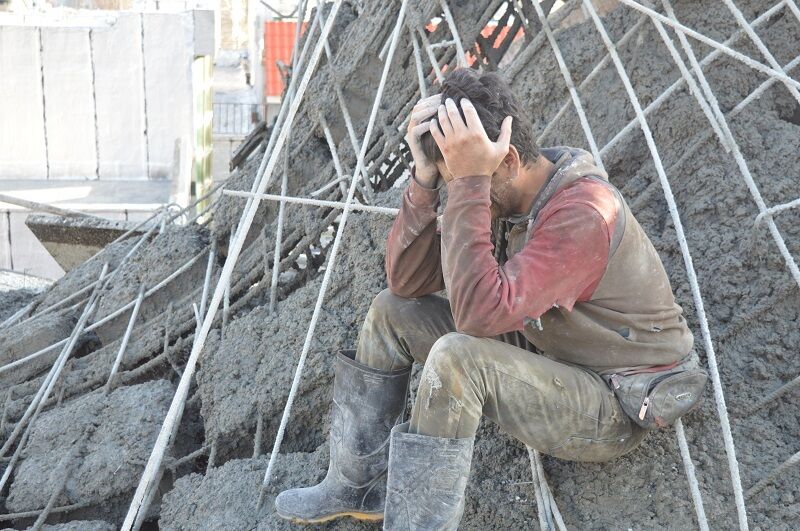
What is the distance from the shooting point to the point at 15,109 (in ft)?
31.4

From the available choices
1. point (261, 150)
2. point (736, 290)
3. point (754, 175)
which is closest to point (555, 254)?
point (736, 290)

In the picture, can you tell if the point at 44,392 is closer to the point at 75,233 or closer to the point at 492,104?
the point at 75,233

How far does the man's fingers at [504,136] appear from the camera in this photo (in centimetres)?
216

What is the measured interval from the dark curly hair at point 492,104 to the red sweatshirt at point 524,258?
0.13 metres

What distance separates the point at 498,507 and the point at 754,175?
1311mm

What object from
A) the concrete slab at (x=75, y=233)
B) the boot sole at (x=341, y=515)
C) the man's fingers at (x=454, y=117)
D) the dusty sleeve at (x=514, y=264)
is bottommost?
the concrete slab at (x=75, y=233)

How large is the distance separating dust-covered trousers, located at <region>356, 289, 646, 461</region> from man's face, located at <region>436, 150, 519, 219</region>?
340 mm

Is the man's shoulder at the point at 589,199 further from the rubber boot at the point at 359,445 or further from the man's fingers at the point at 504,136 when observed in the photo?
the rubber boot at the point at 359,445

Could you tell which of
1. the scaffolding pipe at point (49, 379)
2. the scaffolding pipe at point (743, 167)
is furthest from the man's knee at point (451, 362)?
the scaffolding pipe at point (49, 379)

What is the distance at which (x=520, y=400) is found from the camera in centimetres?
220

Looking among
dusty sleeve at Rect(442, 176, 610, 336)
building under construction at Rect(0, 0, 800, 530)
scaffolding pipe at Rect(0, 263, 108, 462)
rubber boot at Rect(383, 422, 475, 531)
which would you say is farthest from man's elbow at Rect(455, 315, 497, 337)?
scaffolding pipe at Rect(0, 263, 108, 462)

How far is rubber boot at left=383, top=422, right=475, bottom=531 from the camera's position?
2205 mm

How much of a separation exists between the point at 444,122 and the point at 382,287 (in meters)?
1.38

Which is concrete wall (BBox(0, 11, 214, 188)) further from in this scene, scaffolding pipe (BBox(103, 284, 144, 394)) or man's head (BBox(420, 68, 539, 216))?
man's head (BBox(420, 68, 539, 216))
